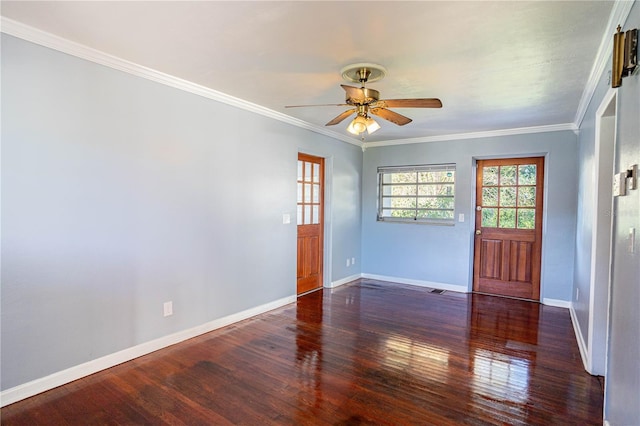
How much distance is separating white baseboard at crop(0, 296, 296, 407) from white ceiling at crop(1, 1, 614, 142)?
2.35m

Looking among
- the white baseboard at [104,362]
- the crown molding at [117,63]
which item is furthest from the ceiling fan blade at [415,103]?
the white baseboard at [104,362]

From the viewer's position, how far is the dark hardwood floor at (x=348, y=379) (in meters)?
2.17

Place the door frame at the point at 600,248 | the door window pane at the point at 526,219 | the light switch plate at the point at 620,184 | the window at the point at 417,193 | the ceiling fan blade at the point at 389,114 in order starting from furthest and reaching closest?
the window at the point at 417,193
the door window pane at the point at 526,219
the ceiling fan blade at the point at 389,114
the door frame at the point at 600,248
the light switch plate at the point at 620,184

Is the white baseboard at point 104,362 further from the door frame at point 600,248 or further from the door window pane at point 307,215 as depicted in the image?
the door frame at point 600,248

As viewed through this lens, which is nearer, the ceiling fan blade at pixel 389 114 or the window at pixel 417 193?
the ceiling fan blade at pixel 389 114

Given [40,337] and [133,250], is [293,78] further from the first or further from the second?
[40,337]

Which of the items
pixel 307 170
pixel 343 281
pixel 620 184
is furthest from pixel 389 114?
pixel 343 281

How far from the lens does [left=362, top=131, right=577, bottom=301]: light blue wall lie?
4539mm

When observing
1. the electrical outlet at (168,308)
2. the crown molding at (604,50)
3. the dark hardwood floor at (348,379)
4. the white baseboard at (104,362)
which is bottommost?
the dark hardwood floor at (348,379)

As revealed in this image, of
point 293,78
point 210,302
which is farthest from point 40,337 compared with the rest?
point 293,78

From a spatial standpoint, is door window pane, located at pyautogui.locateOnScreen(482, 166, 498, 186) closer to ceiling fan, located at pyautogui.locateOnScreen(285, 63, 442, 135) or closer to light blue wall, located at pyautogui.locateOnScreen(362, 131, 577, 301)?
light blue wall, located at pyautogui.locateOnScreen(362, 131, 577, 301)

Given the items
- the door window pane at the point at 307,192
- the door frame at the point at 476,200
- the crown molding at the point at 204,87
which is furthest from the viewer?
the door window pane at the point at 307,192

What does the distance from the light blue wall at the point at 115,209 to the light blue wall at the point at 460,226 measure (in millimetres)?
2418

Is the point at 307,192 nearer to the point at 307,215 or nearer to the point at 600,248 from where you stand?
the point at 307,215
